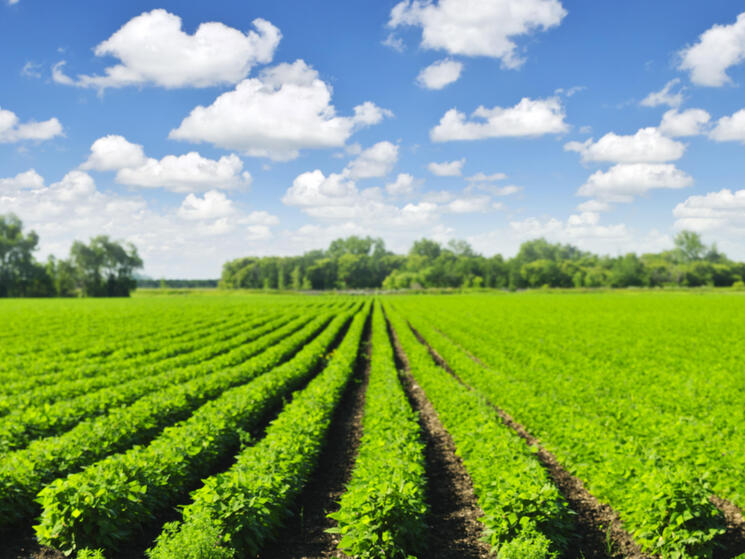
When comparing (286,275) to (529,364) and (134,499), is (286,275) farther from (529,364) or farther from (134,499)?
(134,499)

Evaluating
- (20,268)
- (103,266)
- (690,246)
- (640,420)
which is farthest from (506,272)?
(640,420)

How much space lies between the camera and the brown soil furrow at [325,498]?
24.1 feet

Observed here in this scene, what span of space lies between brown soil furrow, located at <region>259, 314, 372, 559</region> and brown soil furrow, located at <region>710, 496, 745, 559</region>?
5.98 metres

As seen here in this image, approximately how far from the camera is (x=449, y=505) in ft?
29.3

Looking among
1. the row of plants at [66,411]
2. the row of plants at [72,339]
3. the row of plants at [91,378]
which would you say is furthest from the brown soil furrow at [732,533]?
the row of plants at [72,339]

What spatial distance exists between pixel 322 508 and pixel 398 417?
2.85 meters

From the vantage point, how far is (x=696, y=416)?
12852mm

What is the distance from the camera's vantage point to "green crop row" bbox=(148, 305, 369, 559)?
5.77m

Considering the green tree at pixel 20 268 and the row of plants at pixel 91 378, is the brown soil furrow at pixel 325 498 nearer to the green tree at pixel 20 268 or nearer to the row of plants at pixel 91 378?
the row of plants at pixel 91 378

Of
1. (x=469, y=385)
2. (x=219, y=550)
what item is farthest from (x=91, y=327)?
(x=219, y=550)

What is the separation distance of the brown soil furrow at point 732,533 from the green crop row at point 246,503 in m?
6.62

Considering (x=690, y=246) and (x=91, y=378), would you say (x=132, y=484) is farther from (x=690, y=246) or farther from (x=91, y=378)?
(x=690, y=246)

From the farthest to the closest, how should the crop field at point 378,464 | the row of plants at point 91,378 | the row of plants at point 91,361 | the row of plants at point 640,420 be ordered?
the row of plants at point 91,361 → the row of plants at point 91,378 → the row of plants at point 640,420 → the crop field at point 378,464

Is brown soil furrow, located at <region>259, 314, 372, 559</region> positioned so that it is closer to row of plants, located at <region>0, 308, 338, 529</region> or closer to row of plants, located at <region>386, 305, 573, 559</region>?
row of plants, located at <region>386, 305, 573, 559</region>
